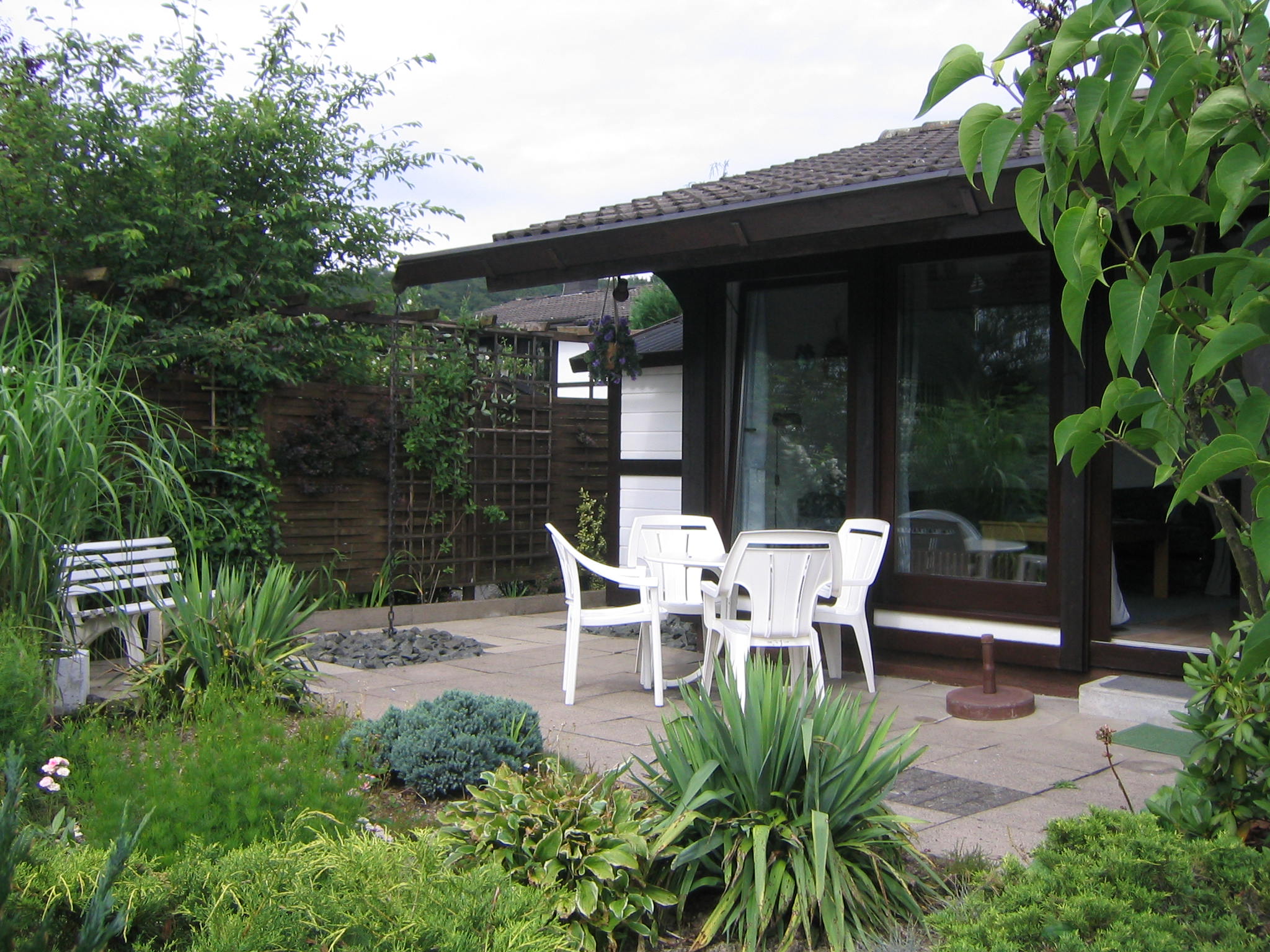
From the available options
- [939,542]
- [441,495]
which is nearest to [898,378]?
[939,542]

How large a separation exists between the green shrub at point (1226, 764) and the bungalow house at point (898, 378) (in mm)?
2521

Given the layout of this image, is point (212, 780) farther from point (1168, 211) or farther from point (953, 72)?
point (1168, 211)

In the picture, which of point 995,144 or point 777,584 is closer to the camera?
point 995,144

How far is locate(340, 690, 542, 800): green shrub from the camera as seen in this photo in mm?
3490

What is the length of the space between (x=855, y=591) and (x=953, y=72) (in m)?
3.96

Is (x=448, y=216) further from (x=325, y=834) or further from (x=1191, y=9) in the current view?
(x=1191, y=9)

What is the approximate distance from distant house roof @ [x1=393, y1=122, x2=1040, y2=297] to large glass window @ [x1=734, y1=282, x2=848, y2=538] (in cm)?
70

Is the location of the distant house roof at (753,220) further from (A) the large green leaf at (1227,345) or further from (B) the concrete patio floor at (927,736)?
(A) the large green leaf at (1227,345)

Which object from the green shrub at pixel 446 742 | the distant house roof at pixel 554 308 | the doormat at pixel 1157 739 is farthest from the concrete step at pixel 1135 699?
the distant house roof at pixel 554 308

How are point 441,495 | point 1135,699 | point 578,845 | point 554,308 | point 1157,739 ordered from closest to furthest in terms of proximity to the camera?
point 578,845 → point 1157,739 → point 1135,699 → point 441,495 → point 554,308

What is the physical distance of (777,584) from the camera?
469 cm

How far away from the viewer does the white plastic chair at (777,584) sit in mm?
4664

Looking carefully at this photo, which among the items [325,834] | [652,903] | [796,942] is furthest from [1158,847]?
[325,834]

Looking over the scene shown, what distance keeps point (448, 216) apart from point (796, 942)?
736 centimetres
